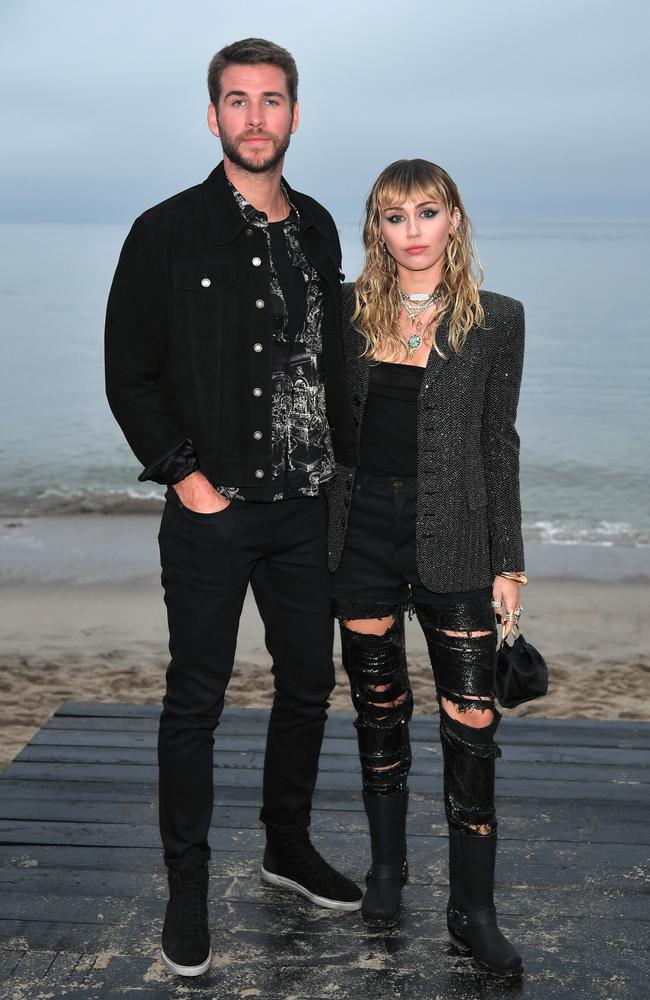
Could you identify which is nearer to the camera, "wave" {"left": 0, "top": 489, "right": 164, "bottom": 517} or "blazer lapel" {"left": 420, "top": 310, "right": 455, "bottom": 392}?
"blazer lapel" {"left": 420, "top": 310, "right": 455, "bottom": 392}

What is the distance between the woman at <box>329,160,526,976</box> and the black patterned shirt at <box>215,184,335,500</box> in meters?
0.09

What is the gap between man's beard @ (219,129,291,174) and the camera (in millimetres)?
2771

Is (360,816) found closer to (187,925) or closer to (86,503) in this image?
(187,925)

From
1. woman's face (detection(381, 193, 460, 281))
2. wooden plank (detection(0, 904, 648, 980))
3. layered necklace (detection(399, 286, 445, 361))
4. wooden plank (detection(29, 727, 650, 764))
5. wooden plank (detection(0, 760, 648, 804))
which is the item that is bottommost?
wooden plank (detection(0, 904, 648, 980))

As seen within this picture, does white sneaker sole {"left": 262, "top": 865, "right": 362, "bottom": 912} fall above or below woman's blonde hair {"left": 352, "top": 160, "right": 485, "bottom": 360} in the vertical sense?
below

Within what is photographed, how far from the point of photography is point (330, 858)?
11.3 feet

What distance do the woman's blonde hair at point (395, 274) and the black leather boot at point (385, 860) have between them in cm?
120

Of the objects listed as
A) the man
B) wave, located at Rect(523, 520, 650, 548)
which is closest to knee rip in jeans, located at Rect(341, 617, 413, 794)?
the man

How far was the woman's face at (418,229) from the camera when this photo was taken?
2.80 metres

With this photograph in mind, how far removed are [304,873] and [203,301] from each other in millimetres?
1574

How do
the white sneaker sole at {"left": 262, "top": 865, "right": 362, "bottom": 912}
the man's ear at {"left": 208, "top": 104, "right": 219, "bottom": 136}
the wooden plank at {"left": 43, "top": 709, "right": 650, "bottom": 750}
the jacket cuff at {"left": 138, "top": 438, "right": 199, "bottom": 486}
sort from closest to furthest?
the jacket cuff at {"left": 138, "top": 438, "right": 199, "bottom": 486}, the man's ear at {"left": 208, "top": 104, "right": 219, "bottom": 136}, the white sneaker sole at {"left": 262, "top": 865, "right": 362, "bottom": 912}, the wooden plank at {"left": 43, "top": 709, "right": 650, "bottom": 750}

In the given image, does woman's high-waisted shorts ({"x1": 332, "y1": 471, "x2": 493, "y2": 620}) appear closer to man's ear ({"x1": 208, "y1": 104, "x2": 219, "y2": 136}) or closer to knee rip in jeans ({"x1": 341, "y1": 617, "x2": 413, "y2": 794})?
knee rip in jeans ({"x1": 341, "y1": 617, "x2": 413, "y2": 794})

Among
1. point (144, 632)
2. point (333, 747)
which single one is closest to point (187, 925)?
point (333, 747)

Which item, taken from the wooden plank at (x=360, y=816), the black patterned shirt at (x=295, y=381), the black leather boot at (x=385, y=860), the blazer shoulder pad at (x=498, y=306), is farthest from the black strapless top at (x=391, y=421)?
the wooden plank at (x=360, y=816)
